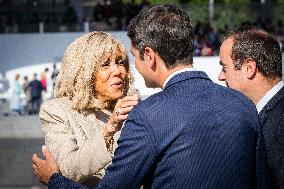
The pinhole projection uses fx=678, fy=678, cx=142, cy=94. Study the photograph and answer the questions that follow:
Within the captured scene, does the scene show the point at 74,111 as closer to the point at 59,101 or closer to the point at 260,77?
the point at 59,101

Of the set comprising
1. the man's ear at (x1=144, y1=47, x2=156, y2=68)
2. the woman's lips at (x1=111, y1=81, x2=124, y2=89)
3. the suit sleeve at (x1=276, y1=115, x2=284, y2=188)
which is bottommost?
the suit sleeve at (x1=276, y1=115, x2=284, y2=188)

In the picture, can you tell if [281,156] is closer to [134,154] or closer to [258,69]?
[258,69]

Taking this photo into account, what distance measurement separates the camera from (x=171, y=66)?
2.19 metres

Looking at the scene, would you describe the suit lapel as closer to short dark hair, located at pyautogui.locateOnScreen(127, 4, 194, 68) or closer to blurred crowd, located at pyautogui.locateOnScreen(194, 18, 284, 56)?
short dark hair, located at pyautogui.locateOnScreen(127, 4, 194, 68)

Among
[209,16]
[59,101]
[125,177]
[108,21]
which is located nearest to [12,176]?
[59,101]

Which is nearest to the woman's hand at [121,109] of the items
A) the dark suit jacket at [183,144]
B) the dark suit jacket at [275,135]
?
the dark suit jacket at [183,144]

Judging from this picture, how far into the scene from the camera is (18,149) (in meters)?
15.3

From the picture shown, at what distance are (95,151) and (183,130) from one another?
1.67 feet

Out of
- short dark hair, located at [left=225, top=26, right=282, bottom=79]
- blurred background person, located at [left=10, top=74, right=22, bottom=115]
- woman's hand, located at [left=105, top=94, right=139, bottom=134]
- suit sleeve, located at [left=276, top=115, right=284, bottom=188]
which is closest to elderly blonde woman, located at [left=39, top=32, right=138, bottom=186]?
woman's hand, located at [left=105, top=94, right=139, bottom=134]

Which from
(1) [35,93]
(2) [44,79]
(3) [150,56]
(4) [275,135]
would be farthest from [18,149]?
(3) [150,56]

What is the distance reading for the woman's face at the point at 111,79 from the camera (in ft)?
8.96

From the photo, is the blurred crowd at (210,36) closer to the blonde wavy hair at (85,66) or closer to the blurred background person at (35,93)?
the blurred background person at (35,93)

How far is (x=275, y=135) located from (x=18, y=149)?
1302 centimetres

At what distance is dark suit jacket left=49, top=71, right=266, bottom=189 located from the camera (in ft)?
6.70
